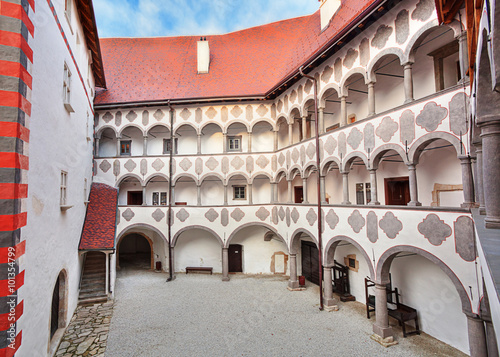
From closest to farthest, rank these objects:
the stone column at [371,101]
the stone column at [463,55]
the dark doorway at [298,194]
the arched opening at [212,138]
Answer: the stone column at [463,55] < the stone column at [371,101] < the dark doorway at [298,194] < the arched opening at [212,138]

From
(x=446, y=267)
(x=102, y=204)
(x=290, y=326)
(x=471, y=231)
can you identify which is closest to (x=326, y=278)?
(x=290, y=326)

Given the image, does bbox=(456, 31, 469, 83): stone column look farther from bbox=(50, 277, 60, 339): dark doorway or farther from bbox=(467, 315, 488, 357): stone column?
bbox=(50, 277, 60, 339): dark doorway

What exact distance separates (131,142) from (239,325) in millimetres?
13195

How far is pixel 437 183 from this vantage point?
9.42 m

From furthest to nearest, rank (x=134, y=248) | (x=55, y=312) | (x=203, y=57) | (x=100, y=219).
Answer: (x=134, y=248), (x=203, y=57), (x=100, y=219), (x=55, y=312)

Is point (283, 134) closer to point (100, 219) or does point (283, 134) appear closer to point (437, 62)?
point (437, 62)

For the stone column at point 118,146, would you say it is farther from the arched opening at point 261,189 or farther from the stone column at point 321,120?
the stone column at point 321,120

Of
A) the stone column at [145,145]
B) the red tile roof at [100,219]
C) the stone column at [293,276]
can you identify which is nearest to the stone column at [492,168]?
the stone column at [293,276]

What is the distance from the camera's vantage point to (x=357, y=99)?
12.6 metres

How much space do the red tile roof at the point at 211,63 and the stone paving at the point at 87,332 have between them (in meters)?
11.5

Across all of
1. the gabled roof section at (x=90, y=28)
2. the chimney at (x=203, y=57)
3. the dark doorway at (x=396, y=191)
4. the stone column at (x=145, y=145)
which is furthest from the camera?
the chimney at (x=203, y=57)

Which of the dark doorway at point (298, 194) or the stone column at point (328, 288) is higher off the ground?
the dark doorway at point (298, 194)

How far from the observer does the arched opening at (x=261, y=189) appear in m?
17.4

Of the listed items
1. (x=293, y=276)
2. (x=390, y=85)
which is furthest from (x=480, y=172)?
(x=293, y=276)
